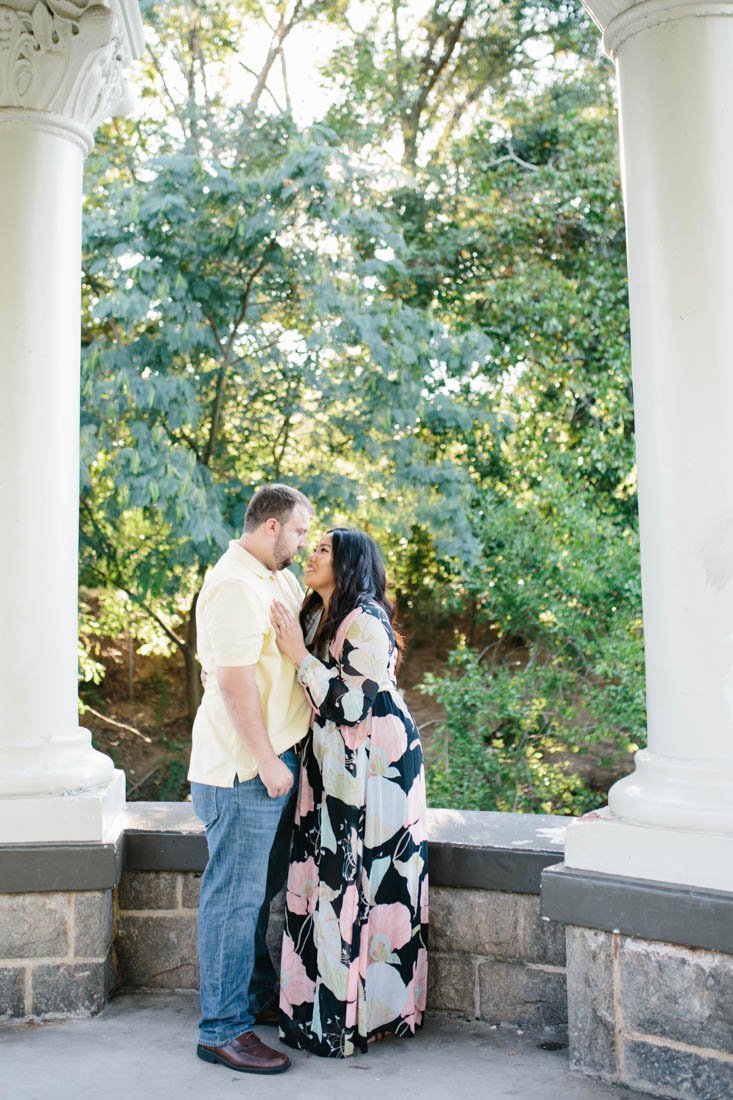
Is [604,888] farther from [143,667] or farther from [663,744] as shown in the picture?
[143,667]

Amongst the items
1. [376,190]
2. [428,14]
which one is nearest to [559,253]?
[376,190]

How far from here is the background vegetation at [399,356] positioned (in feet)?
22.2

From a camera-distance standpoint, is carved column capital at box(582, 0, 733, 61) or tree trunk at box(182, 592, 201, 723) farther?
tree trunk at box(182, 592, 201, 723)

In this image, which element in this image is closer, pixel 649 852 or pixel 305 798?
pixel 649 852

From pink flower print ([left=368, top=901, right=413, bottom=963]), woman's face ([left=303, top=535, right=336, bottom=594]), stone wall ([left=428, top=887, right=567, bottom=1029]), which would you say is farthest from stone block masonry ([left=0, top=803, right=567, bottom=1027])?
woman's face ([left=303, top=535, right=336, bottom=594])

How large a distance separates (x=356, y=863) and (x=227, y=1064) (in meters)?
0.62

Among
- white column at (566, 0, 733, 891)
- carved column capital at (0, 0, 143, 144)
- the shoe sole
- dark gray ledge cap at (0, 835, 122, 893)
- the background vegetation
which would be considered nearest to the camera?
white column at (566, 0, 733, 891)

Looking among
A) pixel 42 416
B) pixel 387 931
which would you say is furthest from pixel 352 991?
pixel 42 416

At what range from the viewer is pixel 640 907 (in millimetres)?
2678

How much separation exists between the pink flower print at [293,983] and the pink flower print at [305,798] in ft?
1.17

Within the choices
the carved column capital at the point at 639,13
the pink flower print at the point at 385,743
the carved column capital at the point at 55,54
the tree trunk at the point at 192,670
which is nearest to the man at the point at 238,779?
the pink flower print at the point at 385,743

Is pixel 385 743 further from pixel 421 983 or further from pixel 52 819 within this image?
pixel 52 819

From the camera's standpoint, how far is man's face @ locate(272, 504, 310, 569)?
3.10 meters

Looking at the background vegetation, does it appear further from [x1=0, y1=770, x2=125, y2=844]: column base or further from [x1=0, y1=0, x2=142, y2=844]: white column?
[x1=0, y1=770, x2=125, y2=844]: column base
